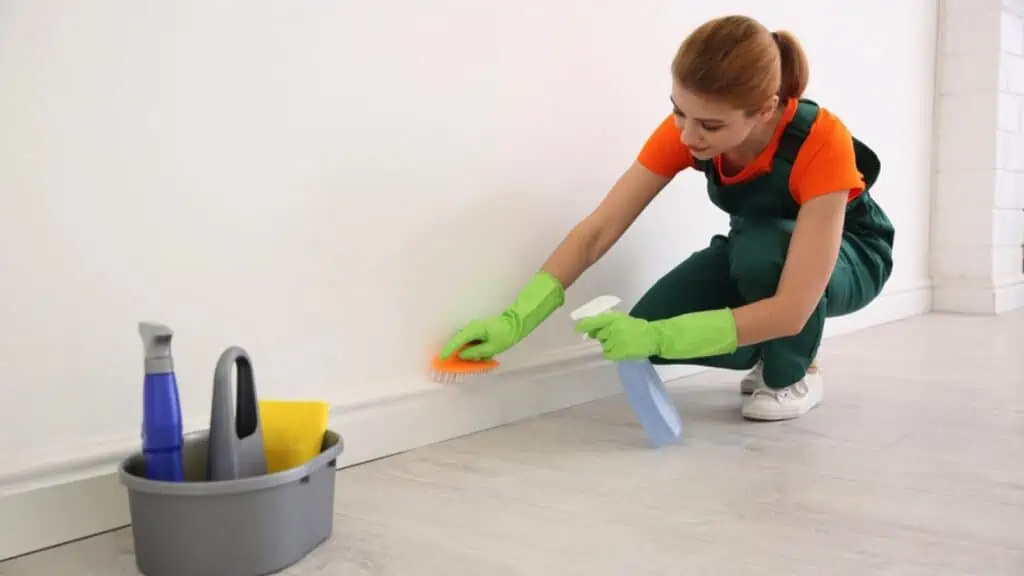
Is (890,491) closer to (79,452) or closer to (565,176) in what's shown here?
(565,176)

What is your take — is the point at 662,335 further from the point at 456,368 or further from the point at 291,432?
the point at 291,432

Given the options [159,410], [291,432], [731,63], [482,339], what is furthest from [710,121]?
[159,410]

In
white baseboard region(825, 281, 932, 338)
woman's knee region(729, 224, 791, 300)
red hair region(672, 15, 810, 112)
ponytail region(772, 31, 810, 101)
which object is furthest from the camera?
white baseboard region(825, 281, 932, 338)

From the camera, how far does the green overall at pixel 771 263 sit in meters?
1.44

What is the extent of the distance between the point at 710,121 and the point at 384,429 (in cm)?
60

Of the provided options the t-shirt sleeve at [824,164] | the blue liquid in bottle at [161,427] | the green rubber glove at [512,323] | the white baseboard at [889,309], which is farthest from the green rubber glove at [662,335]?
the white baseboard at [889,309]

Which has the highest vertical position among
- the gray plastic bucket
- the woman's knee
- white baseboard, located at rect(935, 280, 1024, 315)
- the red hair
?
the red hair

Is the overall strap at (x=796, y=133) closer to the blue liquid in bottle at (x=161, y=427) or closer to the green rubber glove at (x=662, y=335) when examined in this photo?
the green rubber glove at (x=662, y=335)

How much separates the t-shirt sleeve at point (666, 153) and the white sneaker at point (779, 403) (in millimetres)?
376

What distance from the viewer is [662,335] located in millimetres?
1283

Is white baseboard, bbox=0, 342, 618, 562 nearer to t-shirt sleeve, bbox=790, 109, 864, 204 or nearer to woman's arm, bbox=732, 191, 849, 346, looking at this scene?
woman's arm, bbox=732, 191, 849, 346

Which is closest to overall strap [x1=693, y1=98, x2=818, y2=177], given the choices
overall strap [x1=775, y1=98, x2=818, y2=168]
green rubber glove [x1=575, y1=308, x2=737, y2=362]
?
overall strap [x1=775, y1=98, x2=818, y2=168]

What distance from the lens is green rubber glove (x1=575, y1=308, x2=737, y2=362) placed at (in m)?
1.27

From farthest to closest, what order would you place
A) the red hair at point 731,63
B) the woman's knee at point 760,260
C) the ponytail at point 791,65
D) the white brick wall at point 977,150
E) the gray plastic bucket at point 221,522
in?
the white brick wall at point 977,150 < the woman's knee at point 760,260 < the ponytail at point 791,65 < the red hair at point 731,63 < the gray plastic bucket at point 221,522
